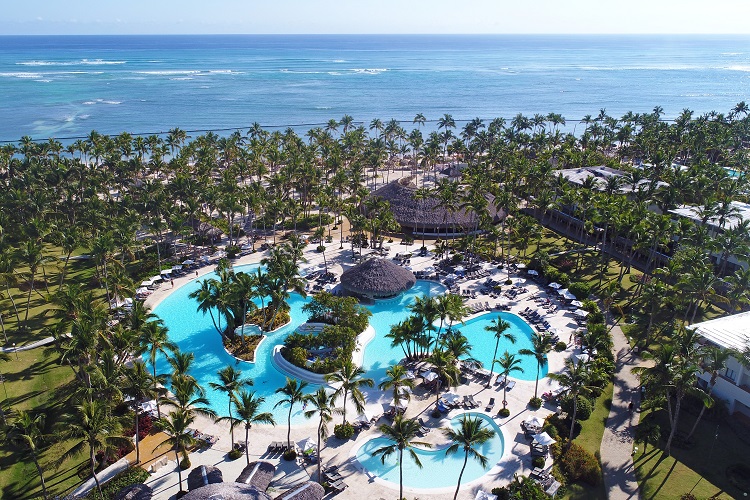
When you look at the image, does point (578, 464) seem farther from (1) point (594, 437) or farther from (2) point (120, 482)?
(2) point (120, 482)

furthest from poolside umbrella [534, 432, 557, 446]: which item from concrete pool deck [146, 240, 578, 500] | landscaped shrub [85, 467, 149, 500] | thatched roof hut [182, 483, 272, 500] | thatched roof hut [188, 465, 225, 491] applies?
landscaped shrub [85, 467, 149, 500]

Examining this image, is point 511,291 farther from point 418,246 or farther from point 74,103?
point 74,103

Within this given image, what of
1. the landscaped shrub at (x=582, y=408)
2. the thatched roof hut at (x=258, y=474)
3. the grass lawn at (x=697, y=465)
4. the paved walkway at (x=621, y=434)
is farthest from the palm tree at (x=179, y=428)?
the grass lawn at (x=697, y=465)

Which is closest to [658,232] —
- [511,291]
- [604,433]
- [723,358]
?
[511,291]

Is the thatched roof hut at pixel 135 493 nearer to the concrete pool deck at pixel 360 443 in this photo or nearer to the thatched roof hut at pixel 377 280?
the concrete pool deck at pixel 360 443

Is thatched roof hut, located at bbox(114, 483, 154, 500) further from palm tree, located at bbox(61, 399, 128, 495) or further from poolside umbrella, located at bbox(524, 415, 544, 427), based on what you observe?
poolside umbrella, located at bbox(524, 415, 544, 427)

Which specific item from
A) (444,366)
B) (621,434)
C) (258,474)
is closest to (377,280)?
(444,366)

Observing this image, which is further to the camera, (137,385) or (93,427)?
(137,385)
